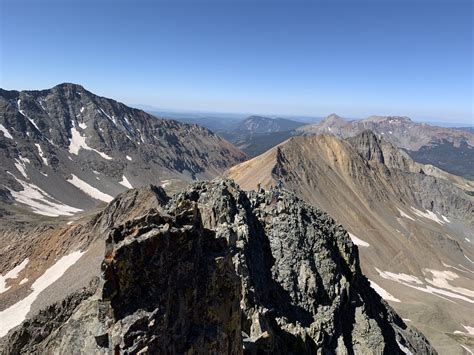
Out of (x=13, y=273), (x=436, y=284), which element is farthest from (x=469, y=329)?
(x=13, y=273)

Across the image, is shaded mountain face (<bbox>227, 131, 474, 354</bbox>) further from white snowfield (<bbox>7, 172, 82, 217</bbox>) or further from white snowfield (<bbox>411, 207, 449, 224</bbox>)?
white snowfield (<bbox>7, 172, 82, 217</bbox>)

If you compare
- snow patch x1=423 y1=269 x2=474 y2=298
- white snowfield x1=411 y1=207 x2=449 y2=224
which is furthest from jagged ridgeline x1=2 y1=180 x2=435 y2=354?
white snowfield x1=411 y1=207 x2=449 y2=224

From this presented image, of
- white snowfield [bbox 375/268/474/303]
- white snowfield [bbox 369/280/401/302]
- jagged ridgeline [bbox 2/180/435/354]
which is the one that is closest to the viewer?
jagged ridgeline [bbox 2/180/435/354]

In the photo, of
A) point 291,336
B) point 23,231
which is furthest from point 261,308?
point 23,231

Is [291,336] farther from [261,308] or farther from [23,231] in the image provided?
[23,231]

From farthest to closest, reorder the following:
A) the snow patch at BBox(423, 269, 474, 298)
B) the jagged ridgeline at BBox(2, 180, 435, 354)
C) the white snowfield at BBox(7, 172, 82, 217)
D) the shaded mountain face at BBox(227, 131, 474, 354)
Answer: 1. the white snowfield at BBox(7, 172, 82, 217)
2. the snow patch at BBox(423, 269, 474, 298)
3. the shaded mountain face at BBox(227, 131, 474, 354)
4. the jagged ridgeline at BBox(2, 180, 435, 354)

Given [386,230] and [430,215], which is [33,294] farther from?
[430,215]

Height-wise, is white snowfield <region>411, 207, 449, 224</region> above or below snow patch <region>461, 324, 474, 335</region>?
below

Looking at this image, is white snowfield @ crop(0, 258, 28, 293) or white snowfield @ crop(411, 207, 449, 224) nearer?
white snowfield @ crop(0, 258, 28, 293)
